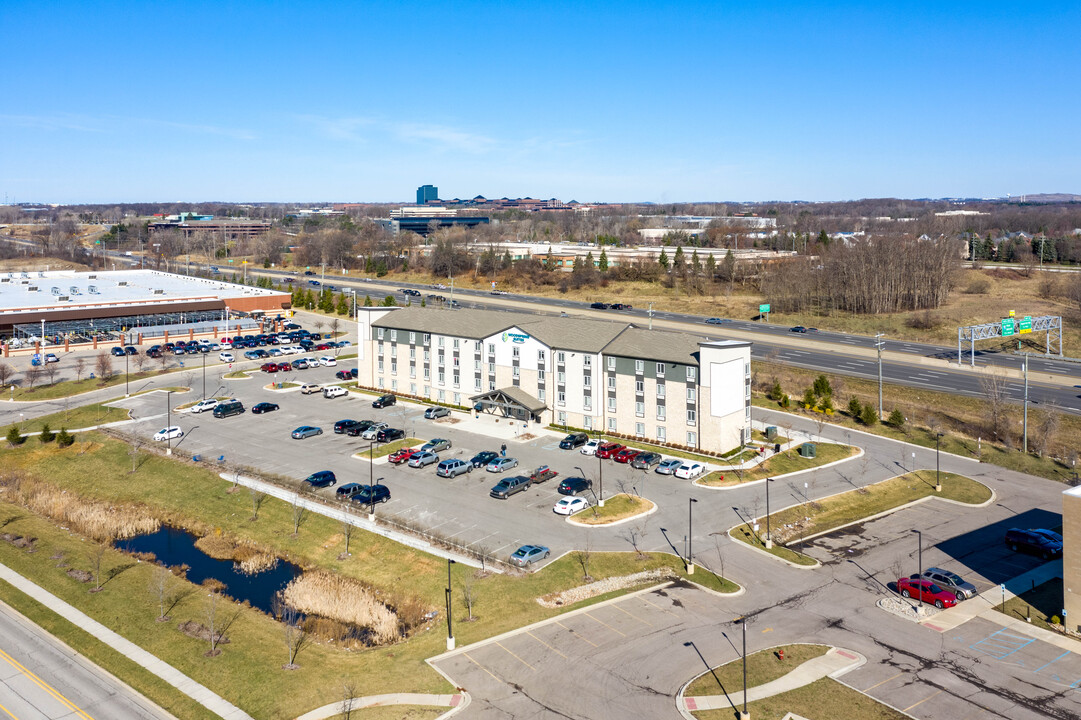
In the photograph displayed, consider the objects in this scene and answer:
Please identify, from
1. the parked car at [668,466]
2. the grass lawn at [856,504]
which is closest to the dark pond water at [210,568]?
the parked car at [668,466]

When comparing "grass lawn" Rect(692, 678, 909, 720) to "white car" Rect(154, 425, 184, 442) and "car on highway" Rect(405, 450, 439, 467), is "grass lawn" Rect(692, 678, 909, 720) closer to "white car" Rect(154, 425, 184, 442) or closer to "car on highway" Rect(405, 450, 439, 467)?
"car on highway" Rect(405, 450, 439, 467)

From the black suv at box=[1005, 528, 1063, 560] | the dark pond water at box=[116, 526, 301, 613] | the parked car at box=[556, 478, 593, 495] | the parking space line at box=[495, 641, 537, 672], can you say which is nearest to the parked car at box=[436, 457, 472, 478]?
the parked car at box=[556, 478, 593, 495]

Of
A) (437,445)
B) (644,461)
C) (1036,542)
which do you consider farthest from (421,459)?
(1036,542)

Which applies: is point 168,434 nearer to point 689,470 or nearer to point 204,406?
point 204,406

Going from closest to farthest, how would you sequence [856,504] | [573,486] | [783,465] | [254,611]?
[254,611] < [856,504] < [573,486] < [783,465]

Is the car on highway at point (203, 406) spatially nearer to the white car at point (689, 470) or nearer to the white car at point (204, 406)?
the white car at point (204, 406)

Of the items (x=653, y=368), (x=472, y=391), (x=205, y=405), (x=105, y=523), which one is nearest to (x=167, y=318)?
(x=205, y=405)

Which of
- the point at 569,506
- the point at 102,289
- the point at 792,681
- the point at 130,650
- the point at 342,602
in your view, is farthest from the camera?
the point at 102,289
